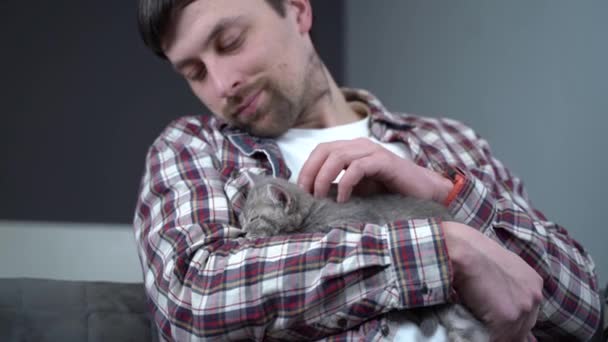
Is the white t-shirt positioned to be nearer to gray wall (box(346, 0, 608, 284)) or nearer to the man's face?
the man's face

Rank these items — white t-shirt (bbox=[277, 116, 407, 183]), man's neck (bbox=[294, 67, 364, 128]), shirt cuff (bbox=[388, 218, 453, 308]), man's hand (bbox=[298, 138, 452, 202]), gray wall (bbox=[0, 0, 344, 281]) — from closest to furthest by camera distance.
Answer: shirt cuff (bbox=[388, 218, 453, 308])
man's hand (bbox=[298, 138, 452, 202])
white t-shirt (bbox=[277, 116, 407, 183])
man's neck (bbox=[294, 67, 364, 128])
gray wall (bbox=[0, 0, 344, 281])

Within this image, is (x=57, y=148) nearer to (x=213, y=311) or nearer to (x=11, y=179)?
(x=11, y=179)

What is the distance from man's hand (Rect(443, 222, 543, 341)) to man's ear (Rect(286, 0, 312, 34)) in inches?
36.8

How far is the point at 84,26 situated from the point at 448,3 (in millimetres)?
1540

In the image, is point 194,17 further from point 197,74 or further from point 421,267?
point 421,267

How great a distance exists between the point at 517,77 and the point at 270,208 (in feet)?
4.59

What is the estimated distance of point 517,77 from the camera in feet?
7.60

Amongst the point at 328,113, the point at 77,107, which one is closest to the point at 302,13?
the point at 328,113

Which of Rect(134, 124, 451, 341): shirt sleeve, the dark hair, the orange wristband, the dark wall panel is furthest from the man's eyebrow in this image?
the dark wall panel

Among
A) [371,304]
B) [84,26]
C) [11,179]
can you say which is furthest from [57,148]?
[371,304]

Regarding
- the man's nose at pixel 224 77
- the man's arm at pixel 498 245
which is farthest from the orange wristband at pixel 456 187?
the man's nose at pixel 224 77

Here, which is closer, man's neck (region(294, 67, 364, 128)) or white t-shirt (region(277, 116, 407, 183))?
white t-shirt (region(277, 116, 407, 183))

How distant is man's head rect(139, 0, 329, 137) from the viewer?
1539 millimetres

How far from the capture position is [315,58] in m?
1.85
